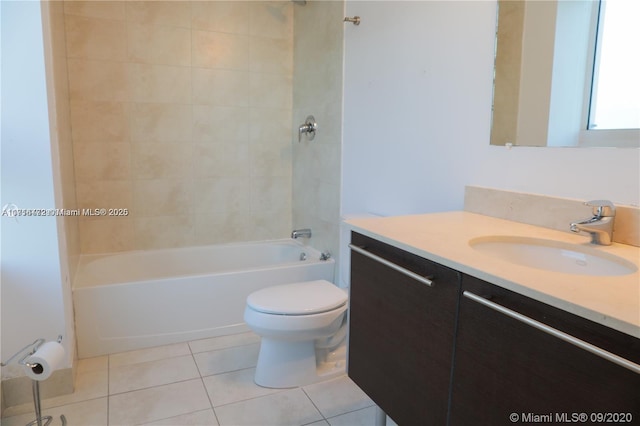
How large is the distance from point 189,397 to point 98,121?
1888 millimetres

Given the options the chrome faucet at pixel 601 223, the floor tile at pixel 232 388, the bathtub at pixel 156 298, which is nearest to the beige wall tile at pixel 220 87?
the bathtub at pixel 156 298

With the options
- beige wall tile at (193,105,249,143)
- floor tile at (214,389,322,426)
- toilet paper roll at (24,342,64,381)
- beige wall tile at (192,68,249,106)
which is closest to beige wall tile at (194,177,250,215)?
beige wall tile at (193,105,249,143)

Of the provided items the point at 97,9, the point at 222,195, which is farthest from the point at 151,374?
the point at 97,9

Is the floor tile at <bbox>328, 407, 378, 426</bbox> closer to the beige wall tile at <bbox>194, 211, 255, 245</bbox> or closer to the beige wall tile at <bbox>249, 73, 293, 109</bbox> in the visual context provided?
the beige wall tile at <bbox>194, 211, 255, 245</bbox>

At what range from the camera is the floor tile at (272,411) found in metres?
1.74

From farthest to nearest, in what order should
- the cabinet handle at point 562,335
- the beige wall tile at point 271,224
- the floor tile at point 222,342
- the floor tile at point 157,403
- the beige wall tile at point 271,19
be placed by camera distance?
the beige wall tile at point 271,224
the beige wall tile at point 271,19
the floor tile at point 222,342
the floor tile at point 157,403
the cabinet handle at point 562,335

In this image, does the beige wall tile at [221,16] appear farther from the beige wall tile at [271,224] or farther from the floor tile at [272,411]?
the floor tile at [272,411]

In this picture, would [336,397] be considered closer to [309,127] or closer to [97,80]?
[309,127]

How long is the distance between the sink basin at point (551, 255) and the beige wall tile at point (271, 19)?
Result: 251cm

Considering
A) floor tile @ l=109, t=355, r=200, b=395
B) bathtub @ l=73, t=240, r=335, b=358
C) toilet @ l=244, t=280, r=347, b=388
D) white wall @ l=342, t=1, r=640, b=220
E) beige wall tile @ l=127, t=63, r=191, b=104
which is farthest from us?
beige wall tile @ l=127, t=63, r=191, b=104

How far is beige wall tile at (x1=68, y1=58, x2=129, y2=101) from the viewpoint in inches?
106

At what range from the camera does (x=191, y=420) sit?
5.70ft

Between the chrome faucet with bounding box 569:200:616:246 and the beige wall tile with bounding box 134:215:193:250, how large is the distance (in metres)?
2.59

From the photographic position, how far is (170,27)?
288 cm
